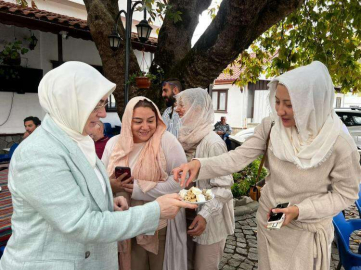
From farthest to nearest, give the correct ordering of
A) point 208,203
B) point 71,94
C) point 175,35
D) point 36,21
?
point 36,21 < point 175,35 < point 208,203 < point 71,94

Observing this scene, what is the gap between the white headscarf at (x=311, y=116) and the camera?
1.61 metres

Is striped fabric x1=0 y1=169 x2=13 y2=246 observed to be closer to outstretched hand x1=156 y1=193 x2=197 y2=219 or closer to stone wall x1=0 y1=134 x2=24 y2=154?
outstretched hand x1=156 y1=193 x2=197 y2=219

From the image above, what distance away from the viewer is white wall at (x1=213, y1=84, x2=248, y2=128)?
19.5 meters

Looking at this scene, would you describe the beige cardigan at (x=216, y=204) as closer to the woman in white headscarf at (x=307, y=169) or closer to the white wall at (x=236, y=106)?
the woman in white headscarf at (x=307, y=169)

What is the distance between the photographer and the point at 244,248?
390 centimetres

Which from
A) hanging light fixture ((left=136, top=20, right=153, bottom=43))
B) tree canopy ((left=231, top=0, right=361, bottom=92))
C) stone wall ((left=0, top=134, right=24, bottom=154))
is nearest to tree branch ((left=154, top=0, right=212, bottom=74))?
hanging light fixture ((left=136, top=20, right=153, bottom=43))

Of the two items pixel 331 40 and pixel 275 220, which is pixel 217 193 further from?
pixel 331 40

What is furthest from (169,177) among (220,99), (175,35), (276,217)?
(220,99)

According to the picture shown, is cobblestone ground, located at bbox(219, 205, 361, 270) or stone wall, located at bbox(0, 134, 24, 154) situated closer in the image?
cobblestone ground, located at bbox(219, 205, 361, 270)

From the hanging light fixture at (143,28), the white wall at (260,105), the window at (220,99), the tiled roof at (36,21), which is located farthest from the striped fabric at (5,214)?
the white wall at (260,105)

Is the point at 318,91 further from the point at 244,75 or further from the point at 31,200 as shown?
the point at 244,75

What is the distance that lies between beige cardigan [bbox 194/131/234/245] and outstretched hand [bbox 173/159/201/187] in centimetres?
39

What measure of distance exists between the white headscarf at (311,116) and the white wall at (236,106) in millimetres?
18180

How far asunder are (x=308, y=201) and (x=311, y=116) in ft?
1.72
